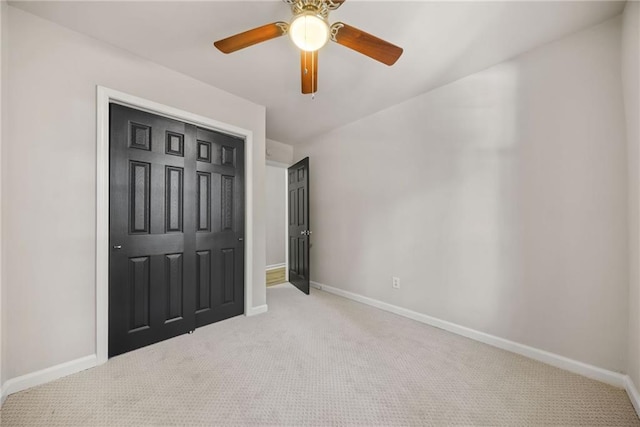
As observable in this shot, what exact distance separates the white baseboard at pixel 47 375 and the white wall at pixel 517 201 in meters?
2.75

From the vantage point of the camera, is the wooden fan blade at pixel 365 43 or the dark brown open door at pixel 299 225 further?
the dark brown open door at pixel 299 225

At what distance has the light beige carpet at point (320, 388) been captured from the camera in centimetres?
144

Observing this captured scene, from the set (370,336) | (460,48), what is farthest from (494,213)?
(370,336)

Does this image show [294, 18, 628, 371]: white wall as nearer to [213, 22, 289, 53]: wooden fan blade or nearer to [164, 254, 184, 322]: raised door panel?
[213, 22, 289, 53]: wooden fan blade

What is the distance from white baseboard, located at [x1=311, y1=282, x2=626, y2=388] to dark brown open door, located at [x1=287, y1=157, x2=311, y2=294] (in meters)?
1.21

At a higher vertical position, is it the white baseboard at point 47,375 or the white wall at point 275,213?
the white wall at point 275,213

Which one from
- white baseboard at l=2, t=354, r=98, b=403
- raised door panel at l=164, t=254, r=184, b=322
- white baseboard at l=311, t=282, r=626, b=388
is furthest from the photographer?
raised door panel at l=164, t=254, r=184, b=322

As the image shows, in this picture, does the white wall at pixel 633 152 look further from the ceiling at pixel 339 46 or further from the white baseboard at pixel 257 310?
the white baseboard at pixel 257 310

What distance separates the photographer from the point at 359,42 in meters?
1.54

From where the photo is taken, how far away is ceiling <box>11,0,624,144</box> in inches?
65.0

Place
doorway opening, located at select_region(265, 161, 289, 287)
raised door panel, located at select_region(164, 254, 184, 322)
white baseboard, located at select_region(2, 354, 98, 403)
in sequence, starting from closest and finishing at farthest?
white baseboard, located at select_region(2, 354, 98, 403) < raised door panel, located at select_region(164, 254, 184, 322) < doorway opening, located at select_region(265, 161, 289, 287)

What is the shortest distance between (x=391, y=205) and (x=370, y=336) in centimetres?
146

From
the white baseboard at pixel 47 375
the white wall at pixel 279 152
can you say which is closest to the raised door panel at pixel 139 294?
the white baseboard at pixel 47 375

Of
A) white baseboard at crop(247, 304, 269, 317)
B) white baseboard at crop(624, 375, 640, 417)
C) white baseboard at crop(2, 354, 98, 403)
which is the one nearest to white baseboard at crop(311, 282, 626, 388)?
white baseboard at crop(624, 375, 640, 417)
